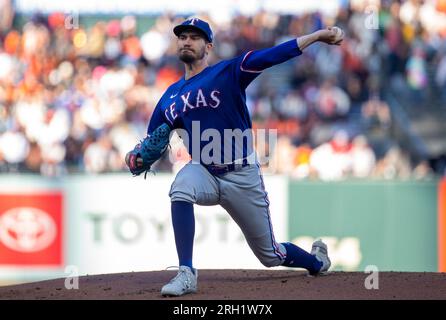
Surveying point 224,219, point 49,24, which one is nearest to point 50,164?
point 224,219

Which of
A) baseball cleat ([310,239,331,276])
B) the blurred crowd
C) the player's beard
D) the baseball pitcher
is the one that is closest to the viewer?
the baseball pitcher

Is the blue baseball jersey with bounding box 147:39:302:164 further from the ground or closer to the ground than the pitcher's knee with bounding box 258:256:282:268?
further from the ground

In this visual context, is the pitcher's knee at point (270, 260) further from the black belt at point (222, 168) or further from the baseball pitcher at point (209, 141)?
the black belt at point (222, 168)

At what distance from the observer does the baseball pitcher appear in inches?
234

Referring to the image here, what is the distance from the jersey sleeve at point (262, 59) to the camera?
19.1 feet

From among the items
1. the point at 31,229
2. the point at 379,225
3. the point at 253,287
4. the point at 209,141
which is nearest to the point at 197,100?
the point at 209,141

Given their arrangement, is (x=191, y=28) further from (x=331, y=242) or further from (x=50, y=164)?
(x=50, y=164)

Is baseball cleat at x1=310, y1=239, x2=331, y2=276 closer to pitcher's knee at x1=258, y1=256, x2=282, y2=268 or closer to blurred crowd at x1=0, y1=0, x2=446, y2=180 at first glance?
pitcher's knee at x1=258, y1=256, x2=282, y2=268

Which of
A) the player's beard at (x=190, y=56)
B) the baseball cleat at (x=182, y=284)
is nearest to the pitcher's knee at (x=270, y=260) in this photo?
the baseball cleat at (x=182, y=284)

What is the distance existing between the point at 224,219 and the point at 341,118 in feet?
11.0

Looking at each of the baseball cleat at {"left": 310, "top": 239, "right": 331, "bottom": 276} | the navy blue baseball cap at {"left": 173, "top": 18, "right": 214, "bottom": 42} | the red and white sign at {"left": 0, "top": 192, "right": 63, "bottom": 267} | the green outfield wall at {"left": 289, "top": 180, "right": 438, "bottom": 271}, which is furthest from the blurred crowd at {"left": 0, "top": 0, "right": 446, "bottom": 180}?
the navy blue baseball cap at {"left": 173, "top": 18, "right": 214, "bottom": 42}

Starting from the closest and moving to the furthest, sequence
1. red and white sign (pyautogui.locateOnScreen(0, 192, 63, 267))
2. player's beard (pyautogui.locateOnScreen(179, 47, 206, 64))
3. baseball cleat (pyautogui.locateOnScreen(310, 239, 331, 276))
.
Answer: player's beard (pyautogui.locateOnScreen(179, 47, 206, 64)), baseball cleat (pyautogui.locateOnScreen(310, 239, 331, 276)), red and white sign (pyautogui.locateOnScreen(0, 192, 63, 267))

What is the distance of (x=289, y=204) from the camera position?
38.4 feet
